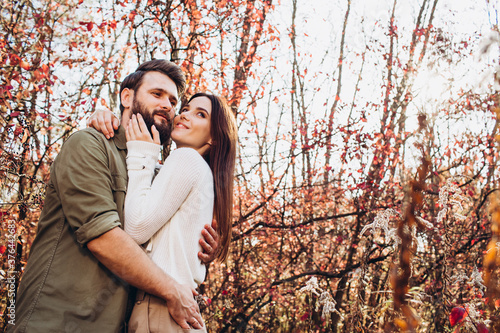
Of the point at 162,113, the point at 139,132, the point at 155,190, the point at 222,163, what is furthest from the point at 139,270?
the point at 162,113

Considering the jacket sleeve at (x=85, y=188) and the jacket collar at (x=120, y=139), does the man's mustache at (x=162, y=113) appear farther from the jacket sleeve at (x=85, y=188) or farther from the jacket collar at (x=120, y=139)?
the jacket sleeve at (x=85, y=188)

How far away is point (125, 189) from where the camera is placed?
5.86 feet

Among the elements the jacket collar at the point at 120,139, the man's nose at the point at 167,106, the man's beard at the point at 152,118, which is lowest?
the jacket collar at the point at 120,139

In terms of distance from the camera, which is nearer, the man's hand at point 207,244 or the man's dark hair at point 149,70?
the man's hand at point 207,244

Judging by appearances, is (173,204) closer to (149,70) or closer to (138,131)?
(138,131)

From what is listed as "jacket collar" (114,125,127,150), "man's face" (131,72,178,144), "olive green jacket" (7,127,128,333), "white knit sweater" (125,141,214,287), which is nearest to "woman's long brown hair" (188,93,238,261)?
"white knit sweater" (125,141,214,287)

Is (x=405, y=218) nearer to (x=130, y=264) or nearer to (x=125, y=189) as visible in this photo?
(x=130, y=264)

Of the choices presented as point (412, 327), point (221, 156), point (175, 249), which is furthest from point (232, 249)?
point (412, 327)

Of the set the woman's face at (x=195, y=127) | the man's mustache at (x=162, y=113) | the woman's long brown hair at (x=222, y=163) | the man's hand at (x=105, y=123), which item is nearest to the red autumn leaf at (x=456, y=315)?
the woman's long brown hair at (x=222, y=163)

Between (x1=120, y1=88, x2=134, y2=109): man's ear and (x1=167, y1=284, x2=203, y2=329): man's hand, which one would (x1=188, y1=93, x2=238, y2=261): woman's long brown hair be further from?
(x1=167, y1=284, x2=203, y2=329): man's hand

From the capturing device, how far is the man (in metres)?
1.48

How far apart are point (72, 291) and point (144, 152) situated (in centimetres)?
72

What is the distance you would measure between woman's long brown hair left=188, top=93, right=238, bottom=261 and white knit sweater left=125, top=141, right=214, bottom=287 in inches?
6.5

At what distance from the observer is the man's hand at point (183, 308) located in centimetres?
160
